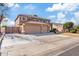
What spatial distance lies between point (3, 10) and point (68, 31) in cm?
116

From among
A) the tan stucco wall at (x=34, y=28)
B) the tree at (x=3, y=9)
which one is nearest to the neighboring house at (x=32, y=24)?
the tan stucco wall at (x=34, y=28)

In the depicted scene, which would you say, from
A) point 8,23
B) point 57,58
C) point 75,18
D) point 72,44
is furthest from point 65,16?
point 8,23

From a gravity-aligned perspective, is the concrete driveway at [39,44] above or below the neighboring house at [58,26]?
below

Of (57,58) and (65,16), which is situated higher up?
(65,16)

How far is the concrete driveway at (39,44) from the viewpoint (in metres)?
2.89

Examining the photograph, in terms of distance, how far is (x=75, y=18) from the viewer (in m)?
2.98

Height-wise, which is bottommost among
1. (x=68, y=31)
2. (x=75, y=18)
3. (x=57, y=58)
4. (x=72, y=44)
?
(x=57, y=58)

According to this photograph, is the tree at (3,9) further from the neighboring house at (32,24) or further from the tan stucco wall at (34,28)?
the tan stucco wall at (34,28)

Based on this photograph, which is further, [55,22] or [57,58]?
[55,22]

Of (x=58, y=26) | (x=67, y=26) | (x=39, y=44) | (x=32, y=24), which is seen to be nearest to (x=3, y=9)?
(x=32, y=24)

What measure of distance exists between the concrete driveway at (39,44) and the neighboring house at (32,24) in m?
0.09

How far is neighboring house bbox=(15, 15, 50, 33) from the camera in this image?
3.01 metres

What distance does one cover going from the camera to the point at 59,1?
292 cm

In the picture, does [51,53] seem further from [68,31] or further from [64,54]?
[68,31]
